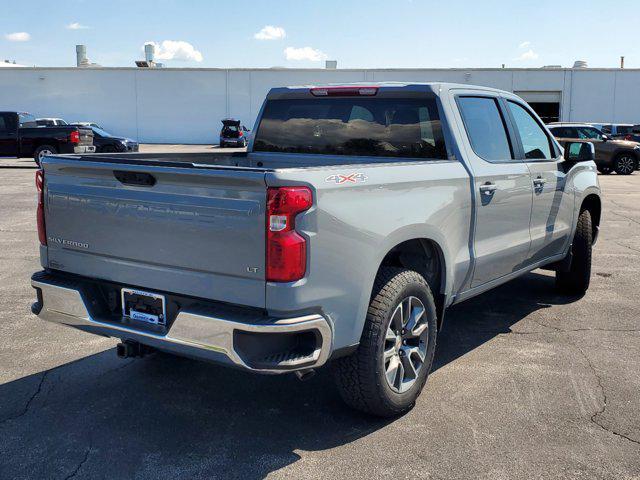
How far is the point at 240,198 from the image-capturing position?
10.3ft

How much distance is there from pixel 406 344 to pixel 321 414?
0.65 metres

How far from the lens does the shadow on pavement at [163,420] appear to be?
11.2 ft

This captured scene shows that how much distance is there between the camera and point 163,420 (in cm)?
390

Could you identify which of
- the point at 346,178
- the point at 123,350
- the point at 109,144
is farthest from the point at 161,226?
the point at 109,144

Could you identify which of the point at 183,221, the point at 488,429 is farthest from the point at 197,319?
the point at 488,429

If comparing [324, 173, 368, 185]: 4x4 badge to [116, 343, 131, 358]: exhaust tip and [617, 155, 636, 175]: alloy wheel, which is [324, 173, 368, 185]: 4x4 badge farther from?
[617, 155, 636, 175]: alloy wheel

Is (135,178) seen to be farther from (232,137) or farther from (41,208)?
(232,137)

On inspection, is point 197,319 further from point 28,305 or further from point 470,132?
point 28,305

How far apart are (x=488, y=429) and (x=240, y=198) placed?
6.32 feet

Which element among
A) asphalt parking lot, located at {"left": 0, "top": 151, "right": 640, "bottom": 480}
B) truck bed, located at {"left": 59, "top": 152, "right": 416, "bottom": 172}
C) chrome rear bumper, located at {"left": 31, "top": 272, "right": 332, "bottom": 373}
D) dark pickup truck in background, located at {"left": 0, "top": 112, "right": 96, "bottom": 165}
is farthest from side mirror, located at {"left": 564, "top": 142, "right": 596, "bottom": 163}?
dark pickup truck in background, located at {"left": 0, "top": 112, "right": 96, "bottom": 165}

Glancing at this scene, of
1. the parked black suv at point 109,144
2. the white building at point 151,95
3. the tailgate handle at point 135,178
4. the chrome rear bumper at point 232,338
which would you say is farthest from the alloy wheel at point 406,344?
the white building at point 151,95

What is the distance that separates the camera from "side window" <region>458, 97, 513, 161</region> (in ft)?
15.8

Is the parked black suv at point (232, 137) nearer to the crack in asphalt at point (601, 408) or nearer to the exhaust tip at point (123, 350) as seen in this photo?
the crack in asphalt at point (601, 408)

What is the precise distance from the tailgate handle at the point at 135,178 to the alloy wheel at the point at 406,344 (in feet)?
4.84
